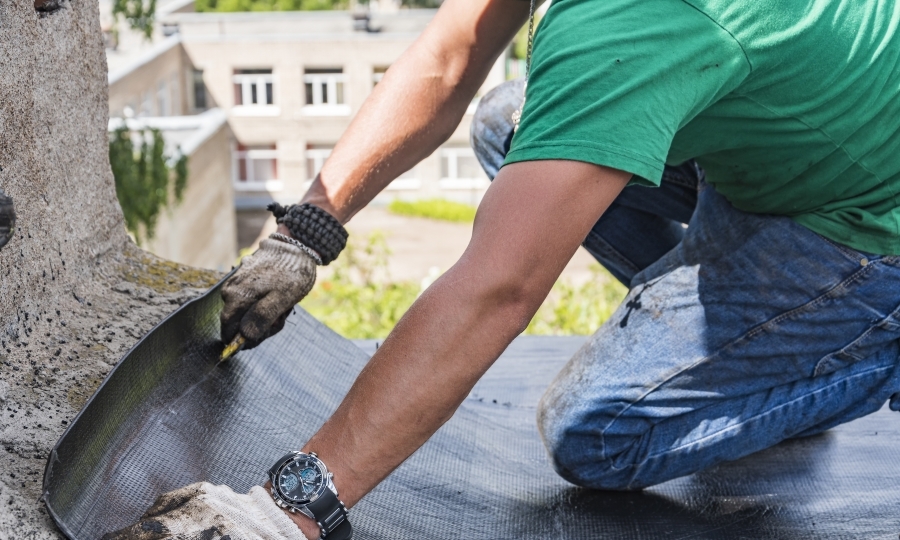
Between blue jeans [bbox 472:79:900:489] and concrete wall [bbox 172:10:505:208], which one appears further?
concrete wall [bbox 172:10:505:208]

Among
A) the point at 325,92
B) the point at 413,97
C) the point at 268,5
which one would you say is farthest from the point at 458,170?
the point at 413,97

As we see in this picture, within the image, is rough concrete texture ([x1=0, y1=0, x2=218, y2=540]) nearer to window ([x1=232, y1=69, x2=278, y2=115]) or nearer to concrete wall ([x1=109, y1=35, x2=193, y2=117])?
concrete wall ([x1=109, y1=35, x2=193, y2=117])

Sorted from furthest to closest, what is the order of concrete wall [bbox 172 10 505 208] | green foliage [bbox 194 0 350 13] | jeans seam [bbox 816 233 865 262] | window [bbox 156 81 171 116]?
green foliage [bbox 194 0 350 13] < concrete wall [bbox 172 10 505 208] < window [bbox 156 81 171 116] < jeans seam [bbox 816 233 865 262]

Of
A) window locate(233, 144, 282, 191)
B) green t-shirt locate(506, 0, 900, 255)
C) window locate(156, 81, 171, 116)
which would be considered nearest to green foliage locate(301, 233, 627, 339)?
green t-shirt locate(506, 0, 900, 255)

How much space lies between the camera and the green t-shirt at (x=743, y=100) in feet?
4.27

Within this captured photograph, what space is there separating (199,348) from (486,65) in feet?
2.89

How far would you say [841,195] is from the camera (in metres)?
1.75

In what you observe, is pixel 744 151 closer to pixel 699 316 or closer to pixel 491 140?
pixel 699 316

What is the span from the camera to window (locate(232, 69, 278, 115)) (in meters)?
22.6

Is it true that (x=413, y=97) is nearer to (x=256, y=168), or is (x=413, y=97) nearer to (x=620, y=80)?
(x=620, y=80)

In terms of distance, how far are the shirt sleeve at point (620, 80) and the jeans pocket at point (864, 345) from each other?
764 mm

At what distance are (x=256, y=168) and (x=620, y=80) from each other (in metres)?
Result: 23.0

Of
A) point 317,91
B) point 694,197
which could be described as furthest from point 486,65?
point 317,91

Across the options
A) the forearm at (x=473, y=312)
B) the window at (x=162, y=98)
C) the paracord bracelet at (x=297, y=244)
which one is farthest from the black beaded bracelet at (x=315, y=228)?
the window at (x=162, y=98)
